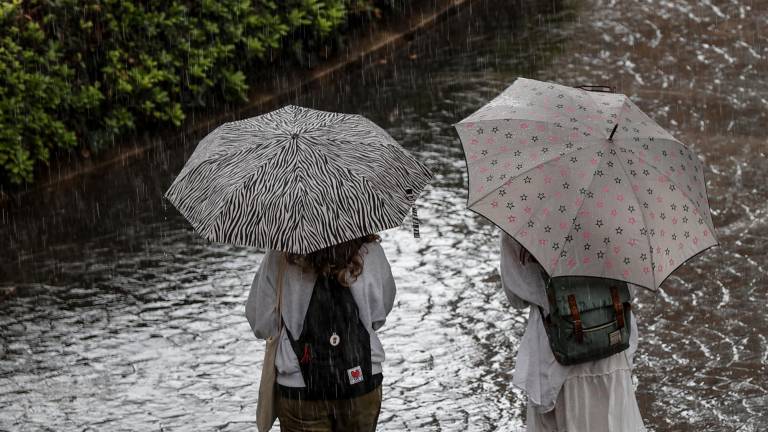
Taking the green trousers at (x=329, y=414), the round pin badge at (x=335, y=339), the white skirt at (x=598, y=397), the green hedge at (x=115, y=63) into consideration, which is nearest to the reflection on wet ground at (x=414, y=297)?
the green hedge at (x=115, y=63)

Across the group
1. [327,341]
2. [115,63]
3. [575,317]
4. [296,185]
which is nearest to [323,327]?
[327,341]

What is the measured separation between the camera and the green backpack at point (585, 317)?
14.8ft

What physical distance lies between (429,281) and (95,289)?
240 cm

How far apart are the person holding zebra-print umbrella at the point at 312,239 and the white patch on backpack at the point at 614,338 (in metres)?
0.90

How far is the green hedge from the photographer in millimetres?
9695

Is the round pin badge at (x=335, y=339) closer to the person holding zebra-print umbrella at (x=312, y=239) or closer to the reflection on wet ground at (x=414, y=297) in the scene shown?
the person holding zebra-print umbrella at (x=312, y=239)

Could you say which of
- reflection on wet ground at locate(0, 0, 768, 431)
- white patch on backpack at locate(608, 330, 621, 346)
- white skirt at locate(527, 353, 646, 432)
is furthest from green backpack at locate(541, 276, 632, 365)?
reflection on wet ground at locate(0, 0, 768, 431)

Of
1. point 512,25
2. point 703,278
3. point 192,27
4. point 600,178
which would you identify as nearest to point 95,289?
point 192,27

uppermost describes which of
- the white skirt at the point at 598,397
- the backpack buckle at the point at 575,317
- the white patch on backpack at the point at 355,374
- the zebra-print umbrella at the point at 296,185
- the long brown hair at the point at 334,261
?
the zebra-print umbrella at the point at 296,185

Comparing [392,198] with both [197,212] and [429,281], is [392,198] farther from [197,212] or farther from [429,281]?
[429,281]

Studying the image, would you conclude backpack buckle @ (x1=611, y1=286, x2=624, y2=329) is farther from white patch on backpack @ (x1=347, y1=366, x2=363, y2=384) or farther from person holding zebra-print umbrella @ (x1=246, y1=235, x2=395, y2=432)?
white patch on backpack @ (x1=347, y1=366, x2=363, y2=384)

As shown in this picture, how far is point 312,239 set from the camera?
13.8 ft

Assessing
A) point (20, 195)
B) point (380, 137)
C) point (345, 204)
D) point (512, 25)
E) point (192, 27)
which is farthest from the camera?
point (512, 25)

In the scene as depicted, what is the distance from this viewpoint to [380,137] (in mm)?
4742
